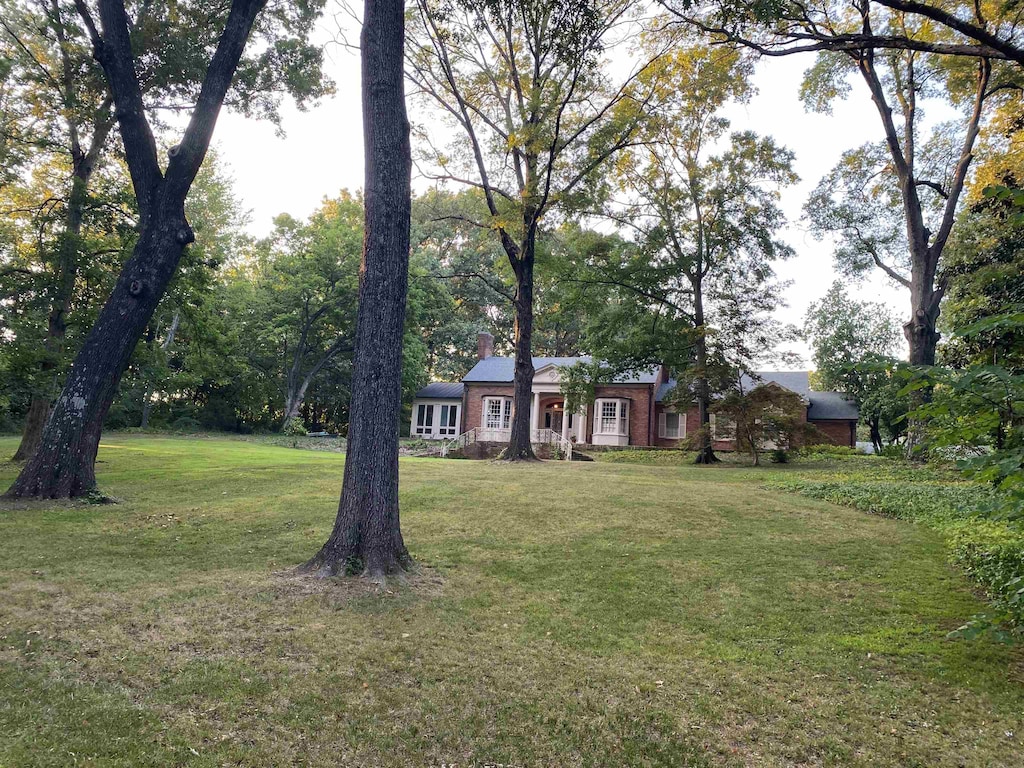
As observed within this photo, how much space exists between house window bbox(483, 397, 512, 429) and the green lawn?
25024mm

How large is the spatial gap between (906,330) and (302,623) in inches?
763

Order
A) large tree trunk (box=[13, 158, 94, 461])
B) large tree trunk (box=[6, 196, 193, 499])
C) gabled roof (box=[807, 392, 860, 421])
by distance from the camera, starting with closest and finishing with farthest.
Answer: large tree trunk (box=[6, 196, 193, 499]), large tree trunk (box=[13, 158, 94, 461]), gabled roof (box=[807, 392, 860, 421])

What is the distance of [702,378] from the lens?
66.1 ft

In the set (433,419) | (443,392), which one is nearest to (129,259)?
(443,392)

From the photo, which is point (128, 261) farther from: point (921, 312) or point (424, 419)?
point (424, 419)

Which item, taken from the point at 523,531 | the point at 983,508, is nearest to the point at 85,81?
the point at 523,531

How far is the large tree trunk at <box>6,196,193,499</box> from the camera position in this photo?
27.1ft

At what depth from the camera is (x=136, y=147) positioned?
29.7 ft

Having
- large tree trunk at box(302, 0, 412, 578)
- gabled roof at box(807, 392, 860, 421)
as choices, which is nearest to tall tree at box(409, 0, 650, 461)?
large tree trunk at box(302, 0, 412, 578)

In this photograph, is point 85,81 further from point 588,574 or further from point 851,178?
point 851,178

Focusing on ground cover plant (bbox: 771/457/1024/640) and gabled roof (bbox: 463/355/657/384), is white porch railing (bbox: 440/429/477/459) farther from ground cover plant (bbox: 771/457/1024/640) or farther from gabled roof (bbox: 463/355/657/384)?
ground cover plant (bbox: 771/457/1024/640)

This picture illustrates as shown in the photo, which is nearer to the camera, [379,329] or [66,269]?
[379,329]

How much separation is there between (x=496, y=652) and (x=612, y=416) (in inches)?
1058

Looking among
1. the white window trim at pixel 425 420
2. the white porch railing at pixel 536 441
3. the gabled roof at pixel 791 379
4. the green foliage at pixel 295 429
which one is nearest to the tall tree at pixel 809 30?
the white porch railing at pixel 536 441
